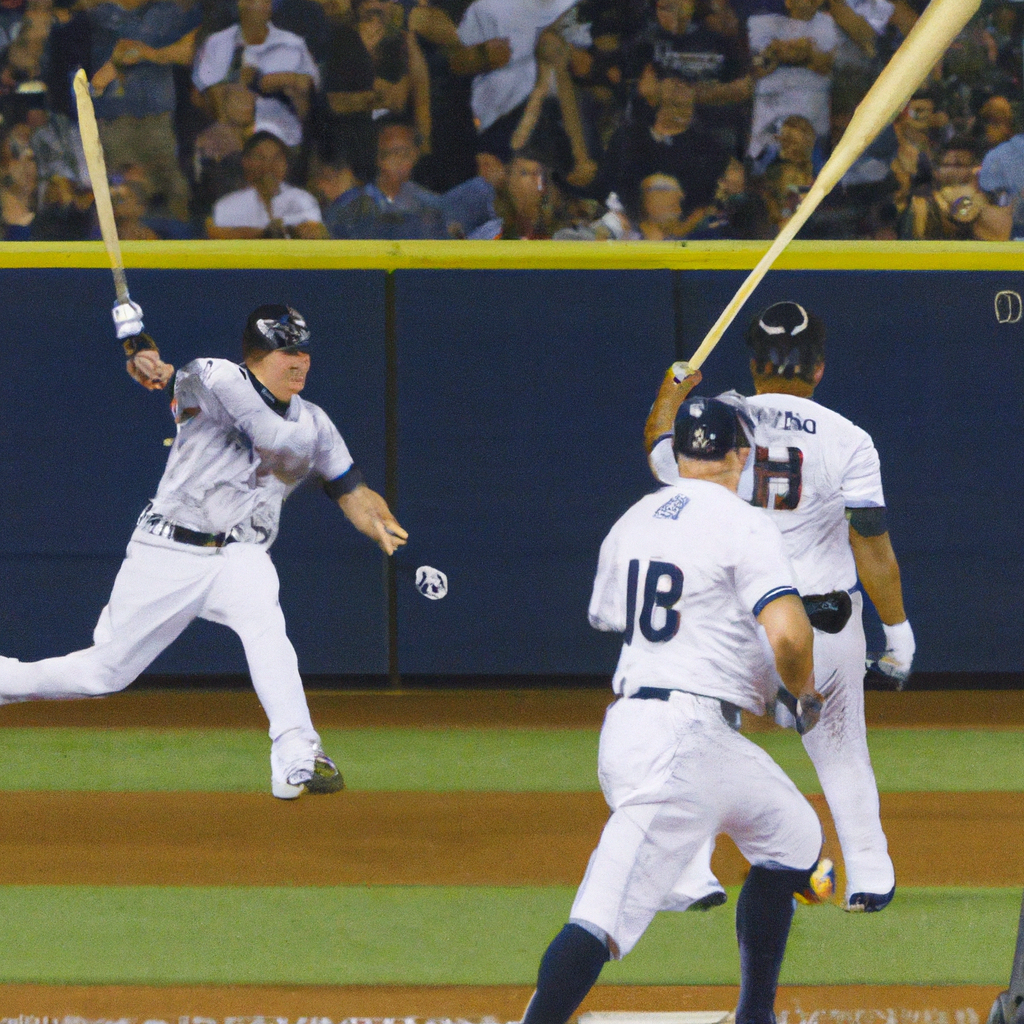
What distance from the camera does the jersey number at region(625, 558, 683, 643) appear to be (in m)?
3.62

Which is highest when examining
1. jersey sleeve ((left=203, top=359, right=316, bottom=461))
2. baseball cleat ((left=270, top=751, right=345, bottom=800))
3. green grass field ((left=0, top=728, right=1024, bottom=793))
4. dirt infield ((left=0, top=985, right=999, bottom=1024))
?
jersey sleeve ((left=203, top=359, right=316, bottom=461))

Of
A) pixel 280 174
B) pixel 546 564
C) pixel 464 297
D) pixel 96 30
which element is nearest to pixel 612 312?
pixel 464 297

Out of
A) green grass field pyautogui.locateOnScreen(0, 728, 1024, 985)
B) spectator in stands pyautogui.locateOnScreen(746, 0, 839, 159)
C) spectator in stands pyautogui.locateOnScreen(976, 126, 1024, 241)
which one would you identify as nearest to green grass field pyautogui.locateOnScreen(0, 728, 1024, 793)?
green grass field pyautogui.locateOnScreen(0, 728, 1024, 985)

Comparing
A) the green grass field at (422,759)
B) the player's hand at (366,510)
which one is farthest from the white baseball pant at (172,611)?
the green grass field at (422,759)

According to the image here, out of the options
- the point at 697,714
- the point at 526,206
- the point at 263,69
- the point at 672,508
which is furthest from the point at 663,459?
the point at 263,69

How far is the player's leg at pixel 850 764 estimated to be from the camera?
193 inches

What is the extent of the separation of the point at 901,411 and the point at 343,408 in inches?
124

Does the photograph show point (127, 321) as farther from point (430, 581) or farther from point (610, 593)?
point (610, 593)

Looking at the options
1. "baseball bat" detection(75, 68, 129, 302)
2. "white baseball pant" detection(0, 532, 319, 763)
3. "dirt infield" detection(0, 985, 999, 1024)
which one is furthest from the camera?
"baseball bat" detection(75, 68, 129, 302)

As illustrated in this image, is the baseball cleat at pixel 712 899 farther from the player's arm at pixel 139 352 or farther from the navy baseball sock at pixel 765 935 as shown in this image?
the player's arm at pixel 139 352

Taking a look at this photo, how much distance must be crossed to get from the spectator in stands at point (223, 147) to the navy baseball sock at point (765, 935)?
6.91 m

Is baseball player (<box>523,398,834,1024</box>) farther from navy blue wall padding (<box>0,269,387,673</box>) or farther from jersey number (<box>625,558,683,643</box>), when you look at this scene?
navy blue wall padding (<box>0,269,387,673</box>)

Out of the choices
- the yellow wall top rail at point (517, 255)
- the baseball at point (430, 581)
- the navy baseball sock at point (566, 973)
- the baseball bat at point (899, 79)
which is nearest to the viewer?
the navy baseball sock at point (566, 973)

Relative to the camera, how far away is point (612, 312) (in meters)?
9.10
